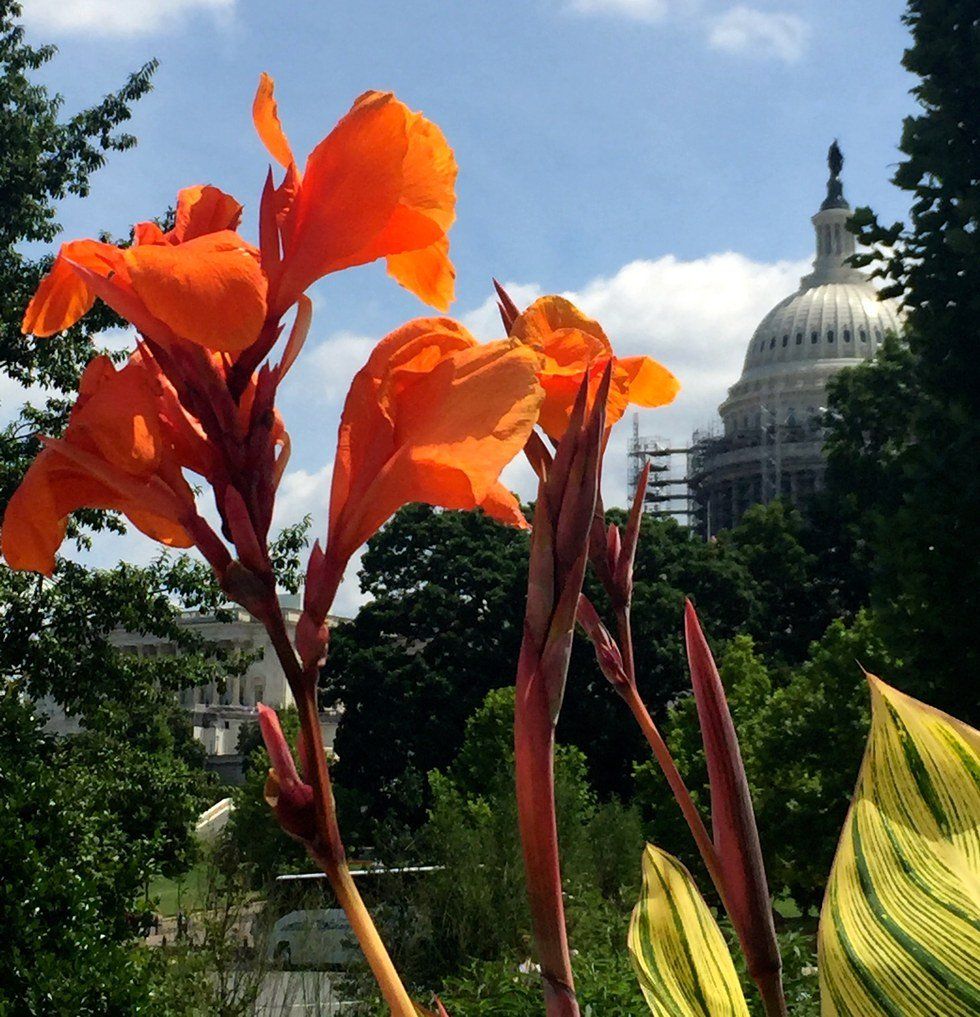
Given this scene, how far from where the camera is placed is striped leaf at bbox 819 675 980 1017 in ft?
1.71

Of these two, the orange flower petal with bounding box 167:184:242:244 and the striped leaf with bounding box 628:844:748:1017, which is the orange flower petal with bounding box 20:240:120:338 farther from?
the striped leaf with bounding box 628:844:748:1017

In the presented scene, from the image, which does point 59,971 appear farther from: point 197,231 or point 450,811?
point 450,811

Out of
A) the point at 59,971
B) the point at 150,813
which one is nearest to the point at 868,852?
the point at 59,971

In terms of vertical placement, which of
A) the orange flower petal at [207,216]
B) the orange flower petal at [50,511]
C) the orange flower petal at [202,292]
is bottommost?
the orange flower petal at [50,511]

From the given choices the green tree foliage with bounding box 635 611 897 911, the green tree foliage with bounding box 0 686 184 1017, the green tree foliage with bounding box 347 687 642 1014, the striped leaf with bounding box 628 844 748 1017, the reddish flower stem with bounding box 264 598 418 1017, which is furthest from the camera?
the green tree foliage with bounding box 635 611 897 911

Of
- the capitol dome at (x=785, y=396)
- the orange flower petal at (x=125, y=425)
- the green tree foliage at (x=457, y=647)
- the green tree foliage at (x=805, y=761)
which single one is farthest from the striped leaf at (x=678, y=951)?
the capitol dome at (x=785, y=396)

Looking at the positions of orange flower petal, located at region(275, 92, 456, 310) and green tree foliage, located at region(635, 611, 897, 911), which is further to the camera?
green tree foliage, located at region(635, 611, 897, 911)

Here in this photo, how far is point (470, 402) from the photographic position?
58 centimetres

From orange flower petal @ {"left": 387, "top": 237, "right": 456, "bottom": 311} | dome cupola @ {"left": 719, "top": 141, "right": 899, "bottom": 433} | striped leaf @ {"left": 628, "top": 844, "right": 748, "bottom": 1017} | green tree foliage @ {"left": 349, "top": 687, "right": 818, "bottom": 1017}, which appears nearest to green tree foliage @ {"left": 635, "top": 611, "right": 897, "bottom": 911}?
green tree foliage @ {"left": 349, "top": 687, "right": 818, "bottom": 1017}

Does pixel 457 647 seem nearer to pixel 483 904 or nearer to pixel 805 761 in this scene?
pixel 805 761

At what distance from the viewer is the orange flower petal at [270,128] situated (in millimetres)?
625

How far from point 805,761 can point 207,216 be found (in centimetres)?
1533

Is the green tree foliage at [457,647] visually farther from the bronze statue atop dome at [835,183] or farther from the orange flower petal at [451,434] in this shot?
the bronze statue atop dome at [835,183]

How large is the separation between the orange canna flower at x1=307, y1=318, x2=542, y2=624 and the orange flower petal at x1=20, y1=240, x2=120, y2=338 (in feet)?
0.49
